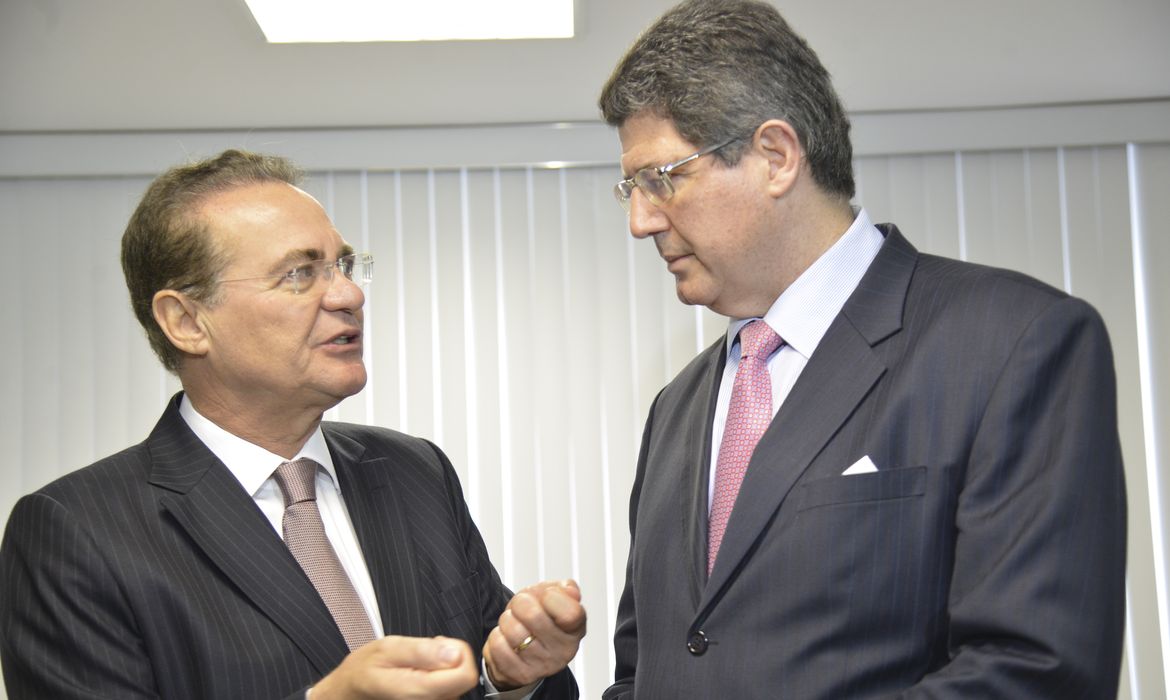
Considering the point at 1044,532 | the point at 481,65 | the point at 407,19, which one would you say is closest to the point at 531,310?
the point at 481,65

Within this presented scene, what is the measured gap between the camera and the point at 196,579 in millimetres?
1947

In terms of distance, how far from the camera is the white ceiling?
4.04 meters

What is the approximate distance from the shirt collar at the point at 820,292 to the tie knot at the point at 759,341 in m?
0.02

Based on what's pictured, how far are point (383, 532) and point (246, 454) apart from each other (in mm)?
264

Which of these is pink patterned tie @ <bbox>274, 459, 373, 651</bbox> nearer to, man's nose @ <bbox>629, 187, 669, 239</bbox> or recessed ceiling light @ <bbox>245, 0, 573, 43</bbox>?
man's nose @ <bbox>629, 187, 669, 239</bbox>

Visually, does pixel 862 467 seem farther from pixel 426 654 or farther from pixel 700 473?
pixel 426 654

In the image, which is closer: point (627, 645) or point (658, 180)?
point (658, 180)

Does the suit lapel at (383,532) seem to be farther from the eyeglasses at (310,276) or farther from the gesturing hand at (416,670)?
the gesturing hand at (416,670)

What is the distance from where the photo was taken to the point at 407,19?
11.0 ft

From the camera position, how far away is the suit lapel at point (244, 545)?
1.94m

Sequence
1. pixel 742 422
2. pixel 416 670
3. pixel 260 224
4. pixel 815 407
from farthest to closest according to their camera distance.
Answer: pixel 260 224
pixel 742 422
pixel 815 407
pixel 416 670

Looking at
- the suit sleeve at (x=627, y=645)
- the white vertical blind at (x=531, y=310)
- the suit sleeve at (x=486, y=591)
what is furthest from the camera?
the white vertical blind at (x=531, y=310)

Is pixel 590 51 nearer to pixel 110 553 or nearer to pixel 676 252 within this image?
pixel 676 252

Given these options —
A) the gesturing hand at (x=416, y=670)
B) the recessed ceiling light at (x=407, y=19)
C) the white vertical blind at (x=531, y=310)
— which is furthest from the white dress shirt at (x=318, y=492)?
the white vertical blind at (x=531, y=310)
